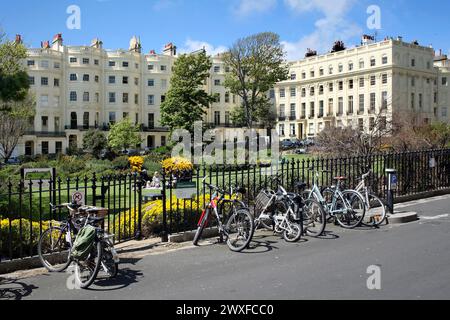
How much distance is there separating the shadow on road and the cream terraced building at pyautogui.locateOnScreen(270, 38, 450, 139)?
2741 inches

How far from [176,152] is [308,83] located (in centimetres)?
5399

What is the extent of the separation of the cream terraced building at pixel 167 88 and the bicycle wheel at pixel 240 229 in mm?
57012

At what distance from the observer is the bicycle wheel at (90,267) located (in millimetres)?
6461

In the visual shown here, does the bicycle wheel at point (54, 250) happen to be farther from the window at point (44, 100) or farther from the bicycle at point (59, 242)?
the window at point (44, 100)

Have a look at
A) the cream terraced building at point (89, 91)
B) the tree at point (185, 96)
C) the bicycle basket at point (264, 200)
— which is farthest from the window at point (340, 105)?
the bicycle basket at point (264, 200)

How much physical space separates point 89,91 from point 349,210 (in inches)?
2663

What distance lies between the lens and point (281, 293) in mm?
6051

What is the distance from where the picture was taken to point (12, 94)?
8.96 m

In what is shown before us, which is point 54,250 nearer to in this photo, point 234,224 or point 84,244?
point 84,244

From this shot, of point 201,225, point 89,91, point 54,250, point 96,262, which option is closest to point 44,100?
point 89,91

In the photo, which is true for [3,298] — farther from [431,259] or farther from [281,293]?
[431,259]
